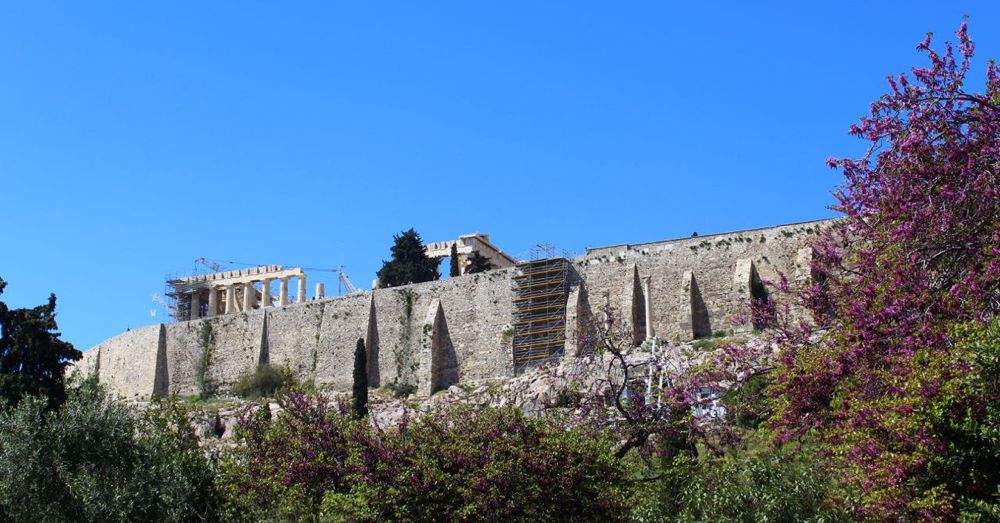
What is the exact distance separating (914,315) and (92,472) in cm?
1589

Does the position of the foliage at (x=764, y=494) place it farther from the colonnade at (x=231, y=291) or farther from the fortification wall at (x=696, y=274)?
the colonnade at (x=231, y=291)

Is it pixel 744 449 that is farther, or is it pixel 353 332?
pixel 353 332

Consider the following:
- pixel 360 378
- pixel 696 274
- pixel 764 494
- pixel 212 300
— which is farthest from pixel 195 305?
pixel 764 494

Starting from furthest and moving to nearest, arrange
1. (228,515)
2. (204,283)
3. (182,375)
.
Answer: (204,283), (182,375), (228,515)

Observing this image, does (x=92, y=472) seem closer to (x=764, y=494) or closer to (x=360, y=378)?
(x=764, y=494)

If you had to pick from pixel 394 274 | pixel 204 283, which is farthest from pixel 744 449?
pixel 204 283

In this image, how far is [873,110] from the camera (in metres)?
14.7

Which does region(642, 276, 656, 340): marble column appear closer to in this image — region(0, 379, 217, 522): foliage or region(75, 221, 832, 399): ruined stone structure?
region(75, 221, 832, 399): ruined stone structure

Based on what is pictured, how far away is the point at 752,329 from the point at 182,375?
28.6 m

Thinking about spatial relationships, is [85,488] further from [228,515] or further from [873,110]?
[873,110]

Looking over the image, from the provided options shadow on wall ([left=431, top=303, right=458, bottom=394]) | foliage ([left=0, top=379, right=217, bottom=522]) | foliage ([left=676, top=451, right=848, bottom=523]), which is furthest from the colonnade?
foliage ([left=676, top=451, right=848, bottom=523])

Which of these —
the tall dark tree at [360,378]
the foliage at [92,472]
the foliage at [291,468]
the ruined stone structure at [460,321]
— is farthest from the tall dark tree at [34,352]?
the ruined stone structure at [460,321]

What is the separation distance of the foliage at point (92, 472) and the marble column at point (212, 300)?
119 ft

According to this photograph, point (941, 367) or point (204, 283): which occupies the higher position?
point (204, 283)
